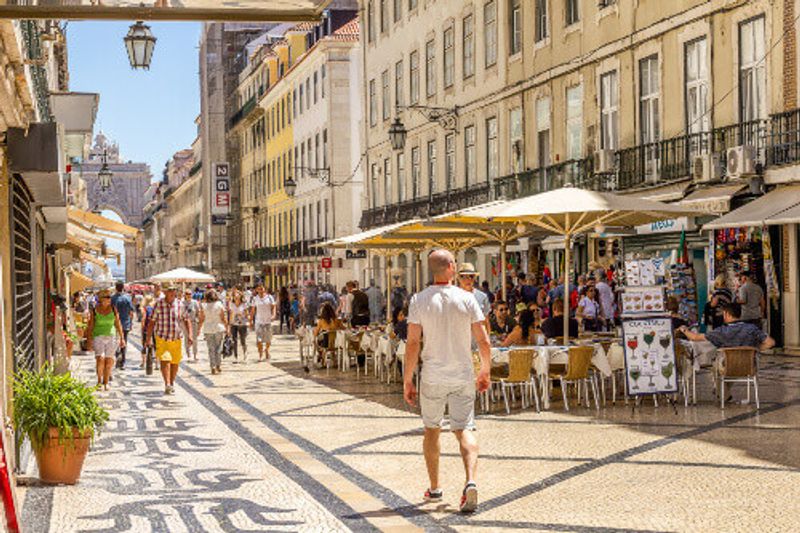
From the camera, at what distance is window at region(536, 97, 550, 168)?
3231 centimetres

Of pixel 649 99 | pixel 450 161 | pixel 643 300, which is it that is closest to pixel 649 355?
pixel 643 300

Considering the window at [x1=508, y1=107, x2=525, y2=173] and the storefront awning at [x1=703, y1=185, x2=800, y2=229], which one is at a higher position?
the window at [x1=508, y1=107, x2=525, y2=173]

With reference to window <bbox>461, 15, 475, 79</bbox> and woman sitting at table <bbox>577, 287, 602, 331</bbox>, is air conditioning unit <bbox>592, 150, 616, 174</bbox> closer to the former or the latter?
woman sitting at table <bbox>577, 287, 602, 331</bbox>

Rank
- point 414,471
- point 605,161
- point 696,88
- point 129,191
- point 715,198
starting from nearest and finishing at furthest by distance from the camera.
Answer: point 414,471 < point 715,198 < point 696,88 < point 605,161 < point 129,191

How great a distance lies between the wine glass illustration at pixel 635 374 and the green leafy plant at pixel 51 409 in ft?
20.4

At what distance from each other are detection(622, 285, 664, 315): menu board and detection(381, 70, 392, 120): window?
32.8 metres

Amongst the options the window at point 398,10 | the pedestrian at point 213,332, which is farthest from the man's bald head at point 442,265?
the window at point 398,10

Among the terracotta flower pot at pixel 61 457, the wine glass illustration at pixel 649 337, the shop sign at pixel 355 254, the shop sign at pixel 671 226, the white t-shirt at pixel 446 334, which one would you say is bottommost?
the terracotta flower pot at pixel 61 457

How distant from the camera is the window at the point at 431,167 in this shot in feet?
136

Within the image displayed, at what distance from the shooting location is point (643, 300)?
14430 mm

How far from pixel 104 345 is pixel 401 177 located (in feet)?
88.7

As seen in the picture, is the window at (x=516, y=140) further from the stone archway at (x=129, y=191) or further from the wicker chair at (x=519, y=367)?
the stone archway at (x=129, y=191)

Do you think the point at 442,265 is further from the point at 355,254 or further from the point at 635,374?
the point at 355,254

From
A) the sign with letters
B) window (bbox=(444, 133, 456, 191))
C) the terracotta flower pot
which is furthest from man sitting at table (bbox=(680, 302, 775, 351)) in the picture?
the sign with letters
